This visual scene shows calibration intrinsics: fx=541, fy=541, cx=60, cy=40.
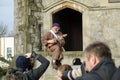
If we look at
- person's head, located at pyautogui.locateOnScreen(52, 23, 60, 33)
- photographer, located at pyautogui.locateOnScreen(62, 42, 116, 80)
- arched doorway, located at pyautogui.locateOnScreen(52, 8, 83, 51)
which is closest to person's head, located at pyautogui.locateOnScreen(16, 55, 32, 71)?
photographer, located at pyautogui.locateOnScreen(62, 42, 116, 80)

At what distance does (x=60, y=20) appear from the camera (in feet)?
52.3

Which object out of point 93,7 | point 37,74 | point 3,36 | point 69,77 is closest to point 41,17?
point 93,7

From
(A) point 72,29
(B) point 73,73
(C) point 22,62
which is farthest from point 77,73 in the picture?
(A) point 72,29

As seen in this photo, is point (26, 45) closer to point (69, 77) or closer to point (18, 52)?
point (18, 52)

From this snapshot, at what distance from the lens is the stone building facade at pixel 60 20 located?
1449 cm

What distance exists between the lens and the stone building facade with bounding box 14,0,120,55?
14492 mm

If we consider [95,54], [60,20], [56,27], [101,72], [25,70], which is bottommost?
[25,70]

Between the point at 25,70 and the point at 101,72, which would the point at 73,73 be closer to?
the point at 101,72

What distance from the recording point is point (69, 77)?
5.66 metres

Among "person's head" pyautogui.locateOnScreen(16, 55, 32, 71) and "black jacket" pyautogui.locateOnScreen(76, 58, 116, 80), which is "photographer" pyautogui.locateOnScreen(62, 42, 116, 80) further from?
"person's head" pyautogui.locateOnScreen(16, 55, 32, 71)

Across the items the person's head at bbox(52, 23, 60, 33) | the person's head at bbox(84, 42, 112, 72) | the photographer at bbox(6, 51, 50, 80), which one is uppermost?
the person's head at bbox(52, 23, 60, 33)

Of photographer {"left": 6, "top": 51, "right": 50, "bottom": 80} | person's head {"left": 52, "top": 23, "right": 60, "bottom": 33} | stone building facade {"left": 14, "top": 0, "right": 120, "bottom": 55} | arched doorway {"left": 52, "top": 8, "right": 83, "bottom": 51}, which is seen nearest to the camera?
photographer {"left": 6, "top": 51, "right": 50, "bottom": 80}

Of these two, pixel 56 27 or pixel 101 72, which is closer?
pixel 101 72

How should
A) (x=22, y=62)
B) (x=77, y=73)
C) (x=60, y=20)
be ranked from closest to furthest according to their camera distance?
(x=77, y=73), (x=22, y=62), (x=60, y=20)
